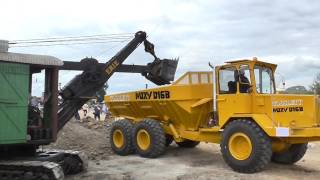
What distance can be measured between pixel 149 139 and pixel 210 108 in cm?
209

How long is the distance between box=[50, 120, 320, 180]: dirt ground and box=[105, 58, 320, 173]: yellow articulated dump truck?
0.38m

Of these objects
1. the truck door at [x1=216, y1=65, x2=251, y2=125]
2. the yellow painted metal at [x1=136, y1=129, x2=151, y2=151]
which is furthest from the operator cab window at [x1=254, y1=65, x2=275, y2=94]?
the yellow painted metal at [x1=136, y1=129, x2=151, y2=151]

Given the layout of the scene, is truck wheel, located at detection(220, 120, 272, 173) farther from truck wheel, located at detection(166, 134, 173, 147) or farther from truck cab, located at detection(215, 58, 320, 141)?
truck wheel, located at detection(166, 134, 173, 147)

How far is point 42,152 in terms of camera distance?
1202 centimetres

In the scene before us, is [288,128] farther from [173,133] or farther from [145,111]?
[145,111]

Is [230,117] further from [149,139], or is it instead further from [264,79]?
[149,139]

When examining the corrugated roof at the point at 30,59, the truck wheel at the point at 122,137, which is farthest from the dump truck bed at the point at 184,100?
the corrugated roof at the point at 30,59

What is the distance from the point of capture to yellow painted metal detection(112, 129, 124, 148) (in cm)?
1670

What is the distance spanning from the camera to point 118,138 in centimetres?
1692

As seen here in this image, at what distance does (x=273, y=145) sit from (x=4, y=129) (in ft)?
20.9

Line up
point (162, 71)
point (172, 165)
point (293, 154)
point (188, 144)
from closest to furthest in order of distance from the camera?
point (293, 154) → point (172, 165) → point (162, 71) → point (188, 144)

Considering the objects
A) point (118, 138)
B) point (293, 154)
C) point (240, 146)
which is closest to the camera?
point (240, 146)

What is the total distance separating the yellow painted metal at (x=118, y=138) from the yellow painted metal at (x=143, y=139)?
89cm

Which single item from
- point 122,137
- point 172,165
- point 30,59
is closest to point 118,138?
point 122,137
